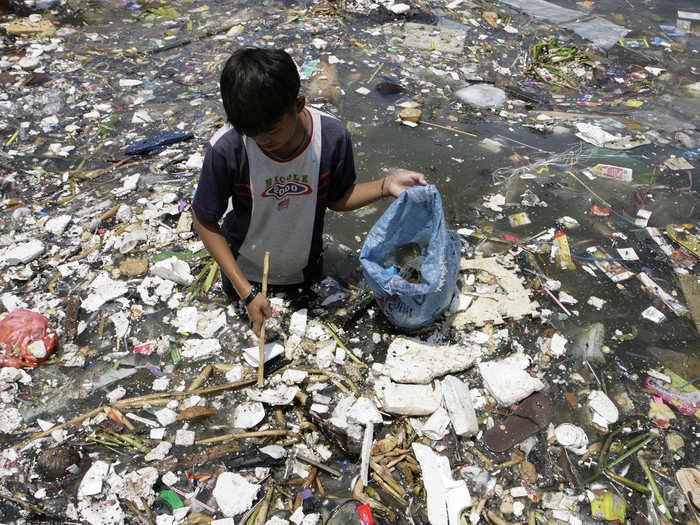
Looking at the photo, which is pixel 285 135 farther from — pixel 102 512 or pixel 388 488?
pixel 102 512

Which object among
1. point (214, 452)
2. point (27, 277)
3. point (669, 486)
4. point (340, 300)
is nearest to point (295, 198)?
point (340, 300)

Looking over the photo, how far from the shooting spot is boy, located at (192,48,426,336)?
1439 mm

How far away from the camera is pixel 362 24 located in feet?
19.3

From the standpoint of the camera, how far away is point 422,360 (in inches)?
86.5

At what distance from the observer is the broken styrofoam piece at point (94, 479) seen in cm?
178

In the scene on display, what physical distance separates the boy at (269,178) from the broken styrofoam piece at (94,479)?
0.87 m

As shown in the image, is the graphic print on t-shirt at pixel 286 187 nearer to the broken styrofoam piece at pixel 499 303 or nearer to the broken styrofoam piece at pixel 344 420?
the broken styrofoam piece at pixel 344 420

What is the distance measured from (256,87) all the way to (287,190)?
621 millimetres

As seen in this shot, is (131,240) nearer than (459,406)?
No

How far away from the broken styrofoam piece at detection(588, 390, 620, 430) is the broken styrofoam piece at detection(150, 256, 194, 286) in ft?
7.75

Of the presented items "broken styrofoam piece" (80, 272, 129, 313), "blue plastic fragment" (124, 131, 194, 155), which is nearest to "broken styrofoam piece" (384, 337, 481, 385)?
"broken styrofoam piece" (80, 272, 129, 313)

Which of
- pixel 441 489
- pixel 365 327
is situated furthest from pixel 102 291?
pixel 441 489

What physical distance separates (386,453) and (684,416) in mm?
1541

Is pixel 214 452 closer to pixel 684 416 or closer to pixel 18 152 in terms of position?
pixel 684 416
